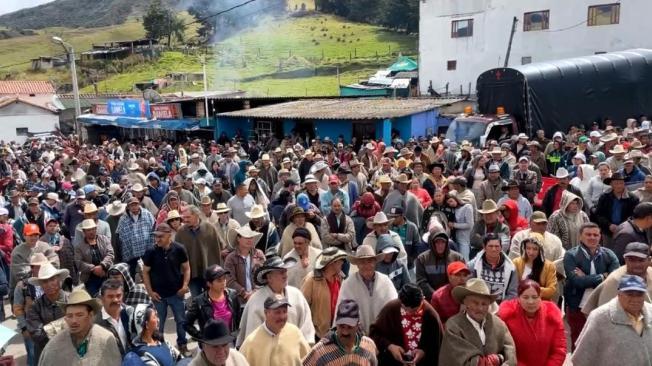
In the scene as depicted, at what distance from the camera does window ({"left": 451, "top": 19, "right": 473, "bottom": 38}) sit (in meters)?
34.9

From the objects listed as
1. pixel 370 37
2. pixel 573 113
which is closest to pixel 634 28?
pixel 573 113

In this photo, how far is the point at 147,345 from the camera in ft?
13.6

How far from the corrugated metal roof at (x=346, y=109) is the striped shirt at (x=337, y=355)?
53.8 ft

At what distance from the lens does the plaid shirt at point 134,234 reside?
25.0 feet

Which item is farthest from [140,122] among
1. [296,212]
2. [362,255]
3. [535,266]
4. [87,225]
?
[535,266]

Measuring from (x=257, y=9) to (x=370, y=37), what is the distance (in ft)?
210

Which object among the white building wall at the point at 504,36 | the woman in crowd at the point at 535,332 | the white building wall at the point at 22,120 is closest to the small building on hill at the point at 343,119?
the white building wall at the point at 504,36

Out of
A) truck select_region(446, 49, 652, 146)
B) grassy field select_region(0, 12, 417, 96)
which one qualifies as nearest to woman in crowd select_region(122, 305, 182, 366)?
truck select_region(446, 49, 652, 146)

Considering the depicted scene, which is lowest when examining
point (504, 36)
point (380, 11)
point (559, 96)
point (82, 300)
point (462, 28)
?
point (82, 300)

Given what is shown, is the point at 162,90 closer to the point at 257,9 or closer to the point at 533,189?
the point at 533,189

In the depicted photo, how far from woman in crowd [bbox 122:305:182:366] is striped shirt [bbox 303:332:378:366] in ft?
3.37

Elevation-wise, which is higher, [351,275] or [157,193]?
[351,275]

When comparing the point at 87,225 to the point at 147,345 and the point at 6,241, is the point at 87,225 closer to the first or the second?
the point at 6,241

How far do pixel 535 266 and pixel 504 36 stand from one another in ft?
101
